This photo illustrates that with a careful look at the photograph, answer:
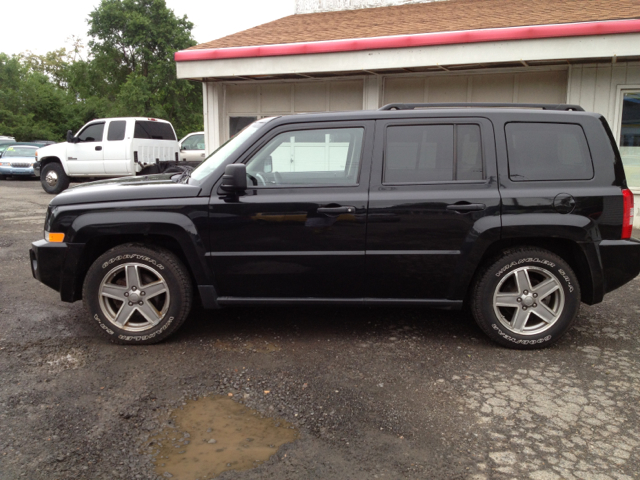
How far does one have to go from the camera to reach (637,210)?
9766 mm

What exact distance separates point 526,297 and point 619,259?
2.46ft

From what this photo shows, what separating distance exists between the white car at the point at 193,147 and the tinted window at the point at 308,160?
1393 cm

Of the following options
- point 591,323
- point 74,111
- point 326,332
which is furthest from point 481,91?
point 74,111

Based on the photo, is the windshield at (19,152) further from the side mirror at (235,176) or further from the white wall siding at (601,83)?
the side mirror at (235,176)

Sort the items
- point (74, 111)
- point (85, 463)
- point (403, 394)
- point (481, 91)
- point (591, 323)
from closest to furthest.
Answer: point (85, 463) < point (403, 394) < point (591, 323) < point (481, 91) < point (74, 111)

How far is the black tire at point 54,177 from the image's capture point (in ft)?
53.0

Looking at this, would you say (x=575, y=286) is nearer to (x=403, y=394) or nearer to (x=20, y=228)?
(x=403, y=394)

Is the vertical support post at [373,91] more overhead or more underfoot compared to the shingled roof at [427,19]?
more underfoot

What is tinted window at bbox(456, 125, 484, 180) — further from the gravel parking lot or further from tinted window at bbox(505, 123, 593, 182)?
the gravel parking lot

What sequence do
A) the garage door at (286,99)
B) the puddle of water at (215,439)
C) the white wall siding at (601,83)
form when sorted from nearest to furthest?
the puddle of water at (215,439)
the white wall siding at (601,83)
the garage door at (286,99)

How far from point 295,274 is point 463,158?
5.07 feet

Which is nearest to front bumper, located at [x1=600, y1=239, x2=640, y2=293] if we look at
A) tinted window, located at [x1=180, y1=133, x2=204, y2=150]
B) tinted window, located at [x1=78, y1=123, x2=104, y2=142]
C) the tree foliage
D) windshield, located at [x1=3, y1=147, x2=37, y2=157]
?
tinted window, located at [x1=78, y1=123, x2=104, y2=142]

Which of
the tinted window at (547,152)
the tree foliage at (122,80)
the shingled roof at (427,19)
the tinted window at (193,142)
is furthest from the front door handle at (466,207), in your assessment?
the tree foliage at (122,80)

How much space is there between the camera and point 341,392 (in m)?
3.57
